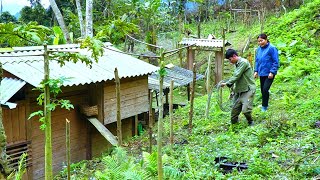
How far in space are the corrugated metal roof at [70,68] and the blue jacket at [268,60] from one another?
368 centimetres

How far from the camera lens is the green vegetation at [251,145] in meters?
5.40

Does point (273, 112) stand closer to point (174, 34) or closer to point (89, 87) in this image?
point (89, 87)

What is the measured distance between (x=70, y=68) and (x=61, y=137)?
2.15 meters

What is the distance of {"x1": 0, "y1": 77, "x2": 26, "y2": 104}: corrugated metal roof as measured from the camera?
8695 mm

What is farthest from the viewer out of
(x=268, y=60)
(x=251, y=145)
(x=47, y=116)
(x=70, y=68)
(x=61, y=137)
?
(x=61, y=137)

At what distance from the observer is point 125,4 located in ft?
74.1

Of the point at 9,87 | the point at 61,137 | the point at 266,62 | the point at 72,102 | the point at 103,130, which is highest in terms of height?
the point at 266,62

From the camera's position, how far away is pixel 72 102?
11016 millimetres

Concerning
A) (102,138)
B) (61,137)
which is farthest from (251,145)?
(102,138)

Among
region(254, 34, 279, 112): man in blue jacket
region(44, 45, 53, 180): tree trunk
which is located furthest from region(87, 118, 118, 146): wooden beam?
region(44, 45, 53, 180): tree trunk

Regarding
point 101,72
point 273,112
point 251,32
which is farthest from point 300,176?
point 251,32

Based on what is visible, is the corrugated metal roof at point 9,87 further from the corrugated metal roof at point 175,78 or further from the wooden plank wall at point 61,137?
the corrugated metal roof at point 175,78

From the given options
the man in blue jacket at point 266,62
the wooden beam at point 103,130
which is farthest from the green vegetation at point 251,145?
the man in blue jacket at point 266,62

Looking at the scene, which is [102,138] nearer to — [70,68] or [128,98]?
[128,98]
